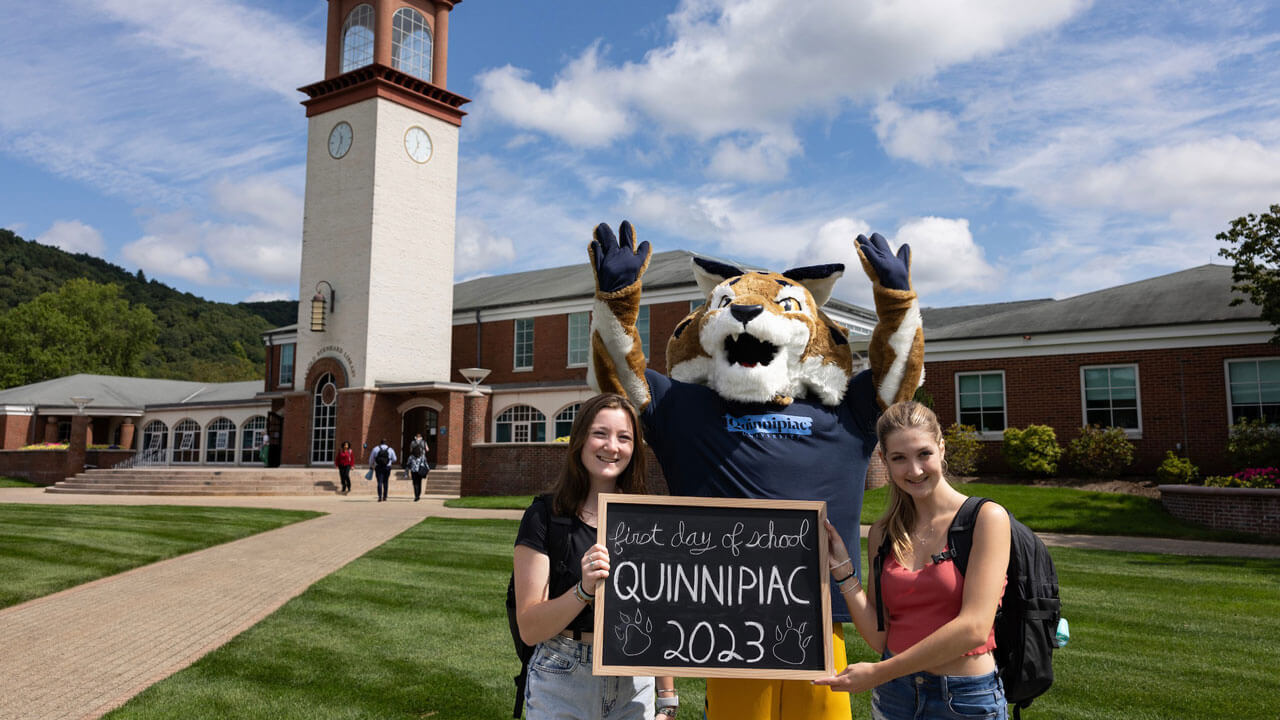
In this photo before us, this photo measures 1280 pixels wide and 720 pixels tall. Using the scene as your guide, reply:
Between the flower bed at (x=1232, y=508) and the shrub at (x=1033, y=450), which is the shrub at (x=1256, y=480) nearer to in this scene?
the flower bed at (x=1232, y=508)

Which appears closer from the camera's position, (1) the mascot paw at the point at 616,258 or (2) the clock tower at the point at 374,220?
(1) the mascot paw at the point at 616,258

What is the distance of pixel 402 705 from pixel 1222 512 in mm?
14332

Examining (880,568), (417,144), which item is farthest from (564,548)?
(417,144)

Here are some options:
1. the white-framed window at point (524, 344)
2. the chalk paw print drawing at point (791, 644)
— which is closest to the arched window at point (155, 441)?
the white-framed window at point (524, 344)

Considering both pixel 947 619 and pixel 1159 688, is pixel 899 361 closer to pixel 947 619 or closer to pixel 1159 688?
pixel 947 619

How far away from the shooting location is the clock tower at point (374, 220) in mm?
28859

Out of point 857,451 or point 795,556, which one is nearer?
point 795,556

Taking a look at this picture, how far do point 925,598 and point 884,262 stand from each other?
149 cm

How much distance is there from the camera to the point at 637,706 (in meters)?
2.85

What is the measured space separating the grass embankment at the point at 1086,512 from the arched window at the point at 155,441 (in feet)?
108

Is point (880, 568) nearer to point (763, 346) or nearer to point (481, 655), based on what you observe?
point (763, 346)

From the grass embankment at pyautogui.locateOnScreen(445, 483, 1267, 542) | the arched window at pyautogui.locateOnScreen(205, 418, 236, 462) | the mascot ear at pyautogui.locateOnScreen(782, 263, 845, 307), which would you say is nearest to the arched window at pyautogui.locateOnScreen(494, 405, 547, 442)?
the grass embankment at pyautogui.locateOnScreen(445, 483, 1267, 542)

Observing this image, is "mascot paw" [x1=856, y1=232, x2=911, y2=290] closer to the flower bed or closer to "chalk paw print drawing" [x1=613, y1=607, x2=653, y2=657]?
"chalk paw print drawing" [x1=613, y1=607, x2=653, y2=657]

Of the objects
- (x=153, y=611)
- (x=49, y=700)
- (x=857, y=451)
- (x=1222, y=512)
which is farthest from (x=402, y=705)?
(x=1222, y=512)
